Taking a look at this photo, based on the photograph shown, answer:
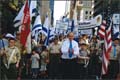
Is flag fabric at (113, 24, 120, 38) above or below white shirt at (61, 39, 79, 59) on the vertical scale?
above

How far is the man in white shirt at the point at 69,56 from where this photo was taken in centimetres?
1625

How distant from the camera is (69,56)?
16625 mm

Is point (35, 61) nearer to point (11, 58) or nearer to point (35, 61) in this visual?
point (35, 61)

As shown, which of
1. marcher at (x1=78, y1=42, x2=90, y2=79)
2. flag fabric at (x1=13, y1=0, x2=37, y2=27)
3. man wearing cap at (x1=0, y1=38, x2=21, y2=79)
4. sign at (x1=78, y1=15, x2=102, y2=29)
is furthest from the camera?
sign at (x1=78, y1=15, x2=102, y2=29)

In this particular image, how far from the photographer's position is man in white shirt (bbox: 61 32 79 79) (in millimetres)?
16250

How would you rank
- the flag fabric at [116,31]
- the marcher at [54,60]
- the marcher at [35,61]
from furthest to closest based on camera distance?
the flag fabric at [116,31] < the marcher at [35,61] < the marcher at [54,60]

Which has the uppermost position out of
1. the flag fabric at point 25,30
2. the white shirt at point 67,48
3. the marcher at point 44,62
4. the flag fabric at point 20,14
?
the flag fabric at point 20,14

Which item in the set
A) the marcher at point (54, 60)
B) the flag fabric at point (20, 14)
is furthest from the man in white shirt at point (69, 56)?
the flag fabric at point (20, 14)

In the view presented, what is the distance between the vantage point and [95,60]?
1836 cm

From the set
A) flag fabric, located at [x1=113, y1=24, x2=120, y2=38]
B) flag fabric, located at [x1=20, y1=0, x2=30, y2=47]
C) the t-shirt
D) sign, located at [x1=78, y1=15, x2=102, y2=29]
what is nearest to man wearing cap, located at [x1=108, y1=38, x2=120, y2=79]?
flag fabric, located at [x1=113, y1=24, x2=120, y2=38]

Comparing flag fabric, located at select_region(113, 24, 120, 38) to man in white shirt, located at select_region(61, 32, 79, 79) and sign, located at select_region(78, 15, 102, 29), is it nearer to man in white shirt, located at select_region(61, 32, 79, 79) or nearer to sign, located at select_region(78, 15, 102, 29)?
sign, located at select_region(78, 15, 102, 29)

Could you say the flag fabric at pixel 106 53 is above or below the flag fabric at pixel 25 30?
below

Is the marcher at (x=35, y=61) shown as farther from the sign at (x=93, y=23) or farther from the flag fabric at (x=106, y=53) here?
the sign at (x=93, y=23)

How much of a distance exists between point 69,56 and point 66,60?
0.34m
